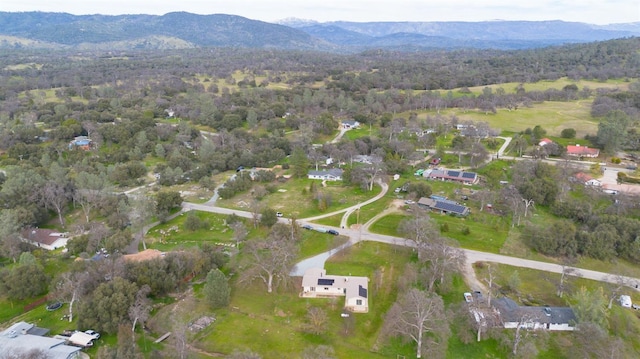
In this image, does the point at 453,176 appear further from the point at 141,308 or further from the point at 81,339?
the point at 81,339

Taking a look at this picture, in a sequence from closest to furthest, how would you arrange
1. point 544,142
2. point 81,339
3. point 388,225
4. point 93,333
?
point 81,339 → point 93,333 → point 388,225 → point 544,142

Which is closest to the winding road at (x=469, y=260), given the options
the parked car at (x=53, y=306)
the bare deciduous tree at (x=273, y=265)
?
the bare deciduous tree at (x=273, y=265)

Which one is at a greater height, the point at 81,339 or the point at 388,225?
the point at 388,225

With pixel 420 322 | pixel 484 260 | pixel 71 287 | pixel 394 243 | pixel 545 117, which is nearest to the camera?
pixel 420 322

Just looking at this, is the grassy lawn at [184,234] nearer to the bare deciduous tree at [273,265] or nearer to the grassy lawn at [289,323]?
the bare deciduous tree at [273,265]

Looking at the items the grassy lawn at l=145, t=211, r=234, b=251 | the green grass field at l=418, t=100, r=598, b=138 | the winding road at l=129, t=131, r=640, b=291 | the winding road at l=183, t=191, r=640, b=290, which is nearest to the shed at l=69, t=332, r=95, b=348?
the grassy lawn at l=145, t=211, r=234, b=251

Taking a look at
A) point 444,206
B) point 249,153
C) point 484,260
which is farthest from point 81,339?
point 249,153

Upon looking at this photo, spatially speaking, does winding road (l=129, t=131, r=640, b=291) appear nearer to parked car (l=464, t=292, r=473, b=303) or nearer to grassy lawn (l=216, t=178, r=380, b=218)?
parked car (l=464, t=292, r=473, b=303)
